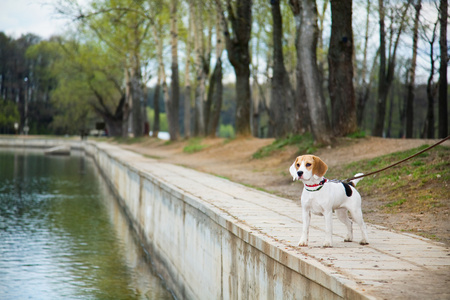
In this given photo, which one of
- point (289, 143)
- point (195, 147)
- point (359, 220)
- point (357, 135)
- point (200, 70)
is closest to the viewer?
point (359, 220)

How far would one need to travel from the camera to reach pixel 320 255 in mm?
5184

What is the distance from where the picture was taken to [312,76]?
705 inches

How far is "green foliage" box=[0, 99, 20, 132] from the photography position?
88.1 metres

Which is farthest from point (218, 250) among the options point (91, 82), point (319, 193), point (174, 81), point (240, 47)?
point (91, 82)

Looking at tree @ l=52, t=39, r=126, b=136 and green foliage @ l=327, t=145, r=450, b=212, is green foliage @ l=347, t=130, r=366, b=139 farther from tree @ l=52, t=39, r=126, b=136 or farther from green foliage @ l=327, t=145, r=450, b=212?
tree @ l=52, t=39, r=126, b=136

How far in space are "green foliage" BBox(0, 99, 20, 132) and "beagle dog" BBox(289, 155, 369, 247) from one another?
88.2 metres

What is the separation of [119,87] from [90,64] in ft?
13.6

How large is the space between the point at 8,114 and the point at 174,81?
58.3m

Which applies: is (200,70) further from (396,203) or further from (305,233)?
(305,233)

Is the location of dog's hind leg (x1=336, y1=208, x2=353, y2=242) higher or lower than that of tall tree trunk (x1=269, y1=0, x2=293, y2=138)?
lower

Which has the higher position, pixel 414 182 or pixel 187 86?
pixel 187 86

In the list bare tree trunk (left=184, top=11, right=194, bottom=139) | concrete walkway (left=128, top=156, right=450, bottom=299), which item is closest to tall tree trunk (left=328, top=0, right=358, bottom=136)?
concrete walkway (left=128, top=156, right=450, bottom=299)

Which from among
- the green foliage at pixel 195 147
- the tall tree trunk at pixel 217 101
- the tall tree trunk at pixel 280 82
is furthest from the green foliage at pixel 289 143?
the tall tree trunk at pixel 217 101

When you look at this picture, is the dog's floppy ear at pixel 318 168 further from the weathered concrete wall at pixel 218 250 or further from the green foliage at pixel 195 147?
the green foliage at pixel 195 147
